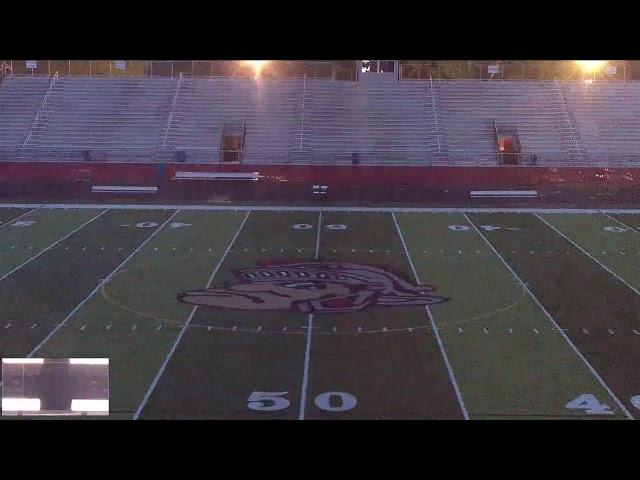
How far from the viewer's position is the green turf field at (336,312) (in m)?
5.71

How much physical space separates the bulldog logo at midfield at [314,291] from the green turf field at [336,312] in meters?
0.03

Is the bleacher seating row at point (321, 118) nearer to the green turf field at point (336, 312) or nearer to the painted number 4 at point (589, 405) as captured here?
the green turf field at point (336, 312)

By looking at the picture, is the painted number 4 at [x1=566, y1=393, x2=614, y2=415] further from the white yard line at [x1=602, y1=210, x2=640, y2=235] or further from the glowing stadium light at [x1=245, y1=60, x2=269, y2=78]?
the glowing stadium light at [x1=245, y1=60, x2=269, y2=78]

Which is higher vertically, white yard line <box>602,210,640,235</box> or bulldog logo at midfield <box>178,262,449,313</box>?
white yard line <box>602,210,640,235</box>

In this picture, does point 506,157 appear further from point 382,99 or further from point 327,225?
point 327,225

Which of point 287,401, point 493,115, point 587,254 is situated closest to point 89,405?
point 287,401

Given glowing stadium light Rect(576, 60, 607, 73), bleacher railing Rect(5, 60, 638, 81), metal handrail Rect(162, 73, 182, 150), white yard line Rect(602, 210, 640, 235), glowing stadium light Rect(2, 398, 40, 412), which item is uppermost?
glowing stadium light Rect(576, 60, 607, 73)

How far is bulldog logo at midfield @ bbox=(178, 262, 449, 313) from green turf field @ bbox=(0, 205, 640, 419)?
0.03 meters

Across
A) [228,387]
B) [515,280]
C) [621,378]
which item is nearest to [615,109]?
[515,280]

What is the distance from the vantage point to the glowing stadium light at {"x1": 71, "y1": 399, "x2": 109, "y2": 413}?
16.0ft

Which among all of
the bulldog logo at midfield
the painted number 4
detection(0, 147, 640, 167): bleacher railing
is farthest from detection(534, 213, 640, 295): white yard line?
detection(0, 147, 640, 167): bleacher railing

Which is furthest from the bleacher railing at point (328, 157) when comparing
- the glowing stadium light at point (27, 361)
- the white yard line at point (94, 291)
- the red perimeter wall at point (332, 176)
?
the glowing stadium light at point (27, 361)

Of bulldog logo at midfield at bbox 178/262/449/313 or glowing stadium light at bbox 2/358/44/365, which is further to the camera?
bulldog logo at midfield at bbox 178/262/449/313

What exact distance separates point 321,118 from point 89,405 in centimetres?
1238
